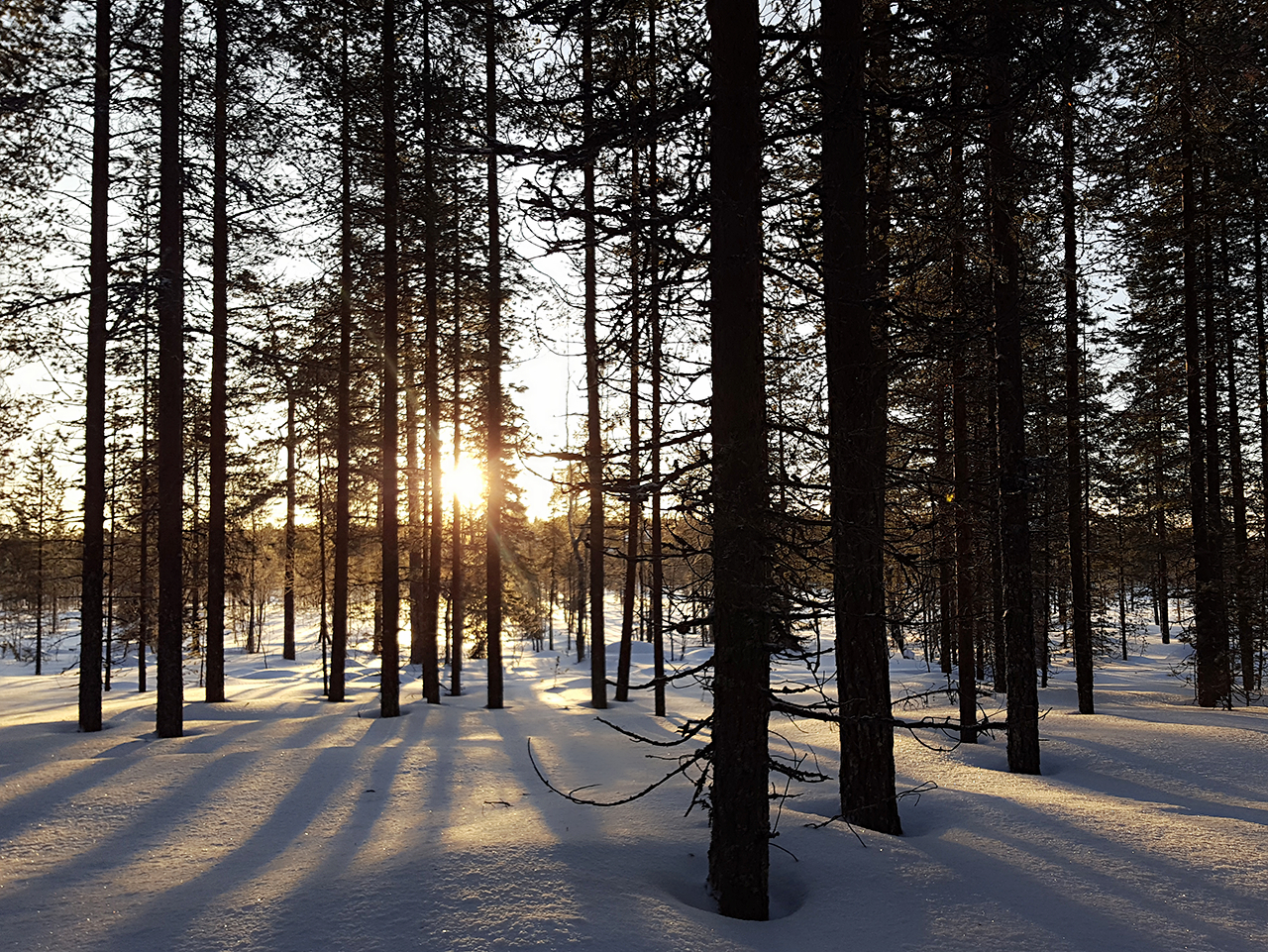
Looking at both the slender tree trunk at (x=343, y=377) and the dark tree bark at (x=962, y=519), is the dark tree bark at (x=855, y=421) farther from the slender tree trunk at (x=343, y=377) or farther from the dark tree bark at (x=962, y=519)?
the slender tree trunk at (x=343, y=377)

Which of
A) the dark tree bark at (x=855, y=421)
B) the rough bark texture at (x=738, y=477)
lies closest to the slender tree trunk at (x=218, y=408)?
the dark tree bark at (x=855, y=421)

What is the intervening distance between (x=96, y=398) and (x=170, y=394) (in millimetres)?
1640

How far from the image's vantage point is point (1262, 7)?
12.2 meters

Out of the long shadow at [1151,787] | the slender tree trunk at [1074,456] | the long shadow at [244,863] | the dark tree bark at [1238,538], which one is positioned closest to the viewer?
the long shadow at [244,863]

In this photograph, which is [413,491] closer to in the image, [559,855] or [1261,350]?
[559,855]

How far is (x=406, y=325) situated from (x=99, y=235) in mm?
6193

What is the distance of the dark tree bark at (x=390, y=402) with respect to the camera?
12586mm

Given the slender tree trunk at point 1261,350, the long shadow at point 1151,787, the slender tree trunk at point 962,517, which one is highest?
the slender tree trunk at point 1261,350

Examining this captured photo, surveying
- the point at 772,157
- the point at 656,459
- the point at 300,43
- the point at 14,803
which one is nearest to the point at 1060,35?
the point at 772,157

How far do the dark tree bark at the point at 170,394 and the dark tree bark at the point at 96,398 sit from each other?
1234mm

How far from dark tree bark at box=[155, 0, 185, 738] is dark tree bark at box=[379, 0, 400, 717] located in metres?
3.17

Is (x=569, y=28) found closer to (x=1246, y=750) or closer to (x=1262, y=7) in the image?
(x=1246, y=750)

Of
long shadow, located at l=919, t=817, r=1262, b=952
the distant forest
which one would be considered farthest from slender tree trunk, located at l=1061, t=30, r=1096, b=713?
long shadow, located at l=919, t=817, r=1262, b=952

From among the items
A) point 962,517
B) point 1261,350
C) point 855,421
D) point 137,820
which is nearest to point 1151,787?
point 962,517
